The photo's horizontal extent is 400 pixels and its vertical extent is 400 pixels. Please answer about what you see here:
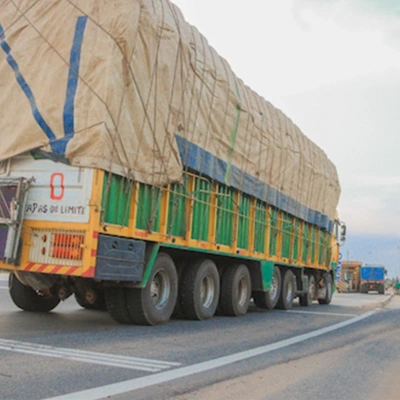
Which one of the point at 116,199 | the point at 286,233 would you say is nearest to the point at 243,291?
the point at 286,233

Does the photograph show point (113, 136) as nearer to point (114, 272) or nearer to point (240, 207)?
point (114, 272)

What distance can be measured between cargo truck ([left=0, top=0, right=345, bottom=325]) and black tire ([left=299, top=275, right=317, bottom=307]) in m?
7.15

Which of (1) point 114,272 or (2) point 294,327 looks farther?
(2) point 294,327

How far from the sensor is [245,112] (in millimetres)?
12250

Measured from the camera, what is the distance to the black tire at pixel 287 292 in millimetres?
15875

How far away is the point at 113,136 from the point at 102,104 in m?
0.46

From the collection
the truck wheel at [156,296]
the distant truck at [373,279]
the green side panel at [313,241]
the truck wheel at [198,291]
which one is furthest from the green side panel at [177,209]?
the distant truck at [373,279]

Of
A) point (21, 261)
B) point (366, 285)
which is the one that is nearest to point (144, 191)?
point (21, 261)

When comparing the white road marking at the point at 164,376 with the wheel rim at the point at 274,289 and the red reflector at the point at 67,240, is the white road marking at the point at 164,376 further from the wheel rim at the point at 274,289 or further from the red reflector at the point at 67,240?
the wheel rim at the point at 274,289

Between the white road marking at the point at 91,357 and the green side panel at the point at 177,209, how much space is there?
3309mm

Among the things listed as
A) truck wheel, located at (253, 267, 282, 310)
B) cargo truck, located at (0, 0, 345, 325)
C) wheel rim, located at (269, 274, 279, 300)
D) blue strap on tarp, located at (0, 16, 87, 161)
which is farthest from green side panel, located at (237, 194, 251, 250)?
blue strap on tarp, located at (0, 16, 87, 161)

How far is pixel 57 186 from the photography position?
8203 millimetres

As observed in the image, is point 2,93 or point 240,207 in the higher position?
point 2,93

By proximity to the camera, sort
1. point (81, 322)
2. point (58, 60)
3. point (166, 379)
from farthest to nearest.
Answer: point (81, 322) < point (58, 60) < point (166, 379)
